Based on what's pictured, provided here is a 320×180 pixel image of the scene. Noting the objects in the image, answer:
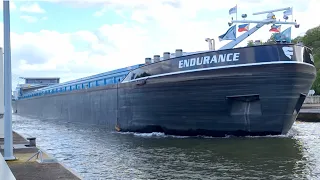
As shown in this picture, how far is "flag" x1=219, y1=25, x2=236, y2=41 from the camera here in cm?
1634

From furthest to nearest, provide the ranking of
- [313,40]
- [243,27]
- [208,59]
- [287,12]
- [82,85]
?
[313,40] → [82,85] → [287,12] → [243,27] → [208,59]

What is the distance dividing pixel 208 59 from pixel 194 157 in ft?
15.0

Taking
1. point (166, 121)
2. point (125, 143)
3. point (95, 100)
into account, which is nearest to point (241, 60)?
point (166, 121)

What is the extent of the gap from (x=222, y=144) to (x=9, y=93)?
647 centimetres

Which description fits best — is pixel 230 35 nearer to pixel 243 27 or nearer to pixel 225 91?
pixel 243 27

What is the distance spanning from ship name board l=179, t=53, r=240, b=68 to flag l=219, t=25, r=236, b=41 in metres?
2.86

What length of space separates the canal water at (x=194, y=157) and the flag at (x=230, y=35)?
462 centimetres

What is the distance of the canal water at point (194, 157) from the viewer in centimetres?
800

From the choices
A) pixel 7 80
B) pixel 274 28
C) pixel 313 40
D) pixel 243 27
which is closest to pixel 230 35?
pixel 243 27

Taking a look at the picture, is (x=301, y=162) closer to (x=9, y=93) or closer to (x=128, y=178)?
(x=128, y=178)

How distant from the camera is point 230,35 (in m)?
16.5

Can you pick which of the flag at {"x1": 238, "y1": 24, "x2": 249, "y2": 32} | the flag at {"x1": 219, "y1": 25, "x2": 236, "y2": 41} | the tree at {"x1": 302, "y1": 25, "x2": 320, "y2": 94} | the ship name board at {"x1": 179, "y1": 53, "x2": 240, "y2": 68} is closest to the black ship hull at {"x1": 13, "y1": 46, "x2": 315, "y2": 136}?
the ship name board at {"x1": 179, "y1": 53, "x2": 240, "y2": 68}

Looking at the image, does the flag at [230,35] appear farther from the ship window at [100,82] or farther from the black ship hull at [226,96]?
the ship window at [100,82]

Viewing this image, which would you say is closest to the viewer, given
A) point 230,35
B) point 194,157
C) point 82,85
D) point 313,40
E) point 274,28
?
point 194,157
